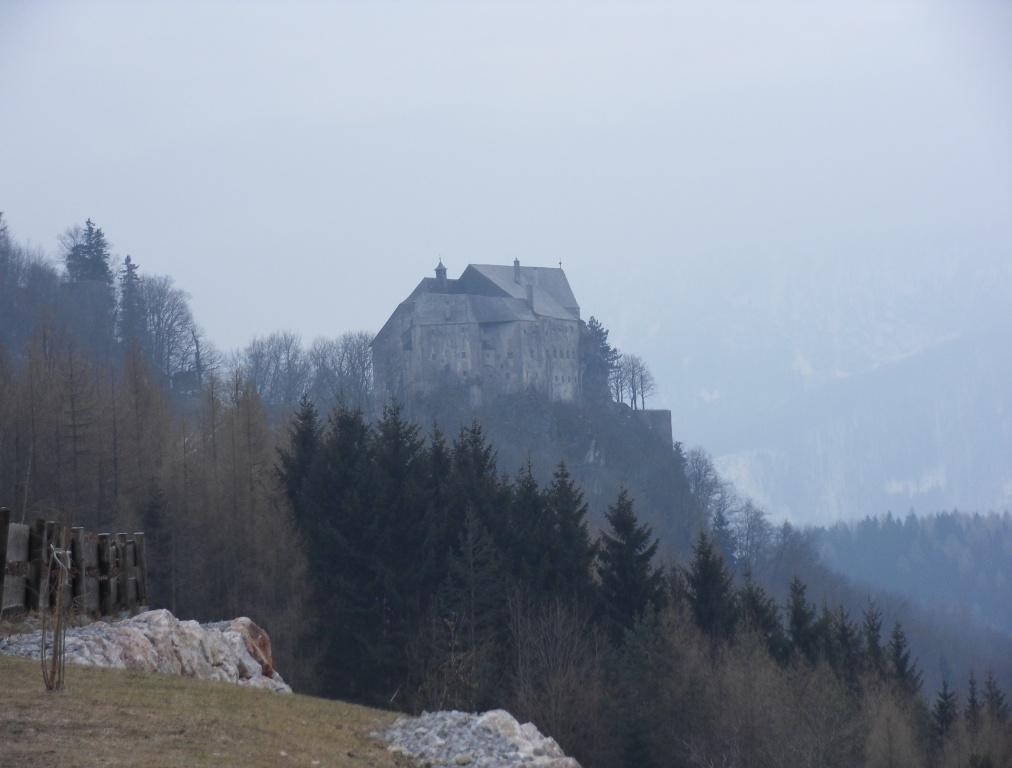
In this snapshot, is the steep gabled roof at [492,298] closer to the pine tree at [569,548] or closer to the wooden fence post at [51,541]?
the pine tree at [569,548]

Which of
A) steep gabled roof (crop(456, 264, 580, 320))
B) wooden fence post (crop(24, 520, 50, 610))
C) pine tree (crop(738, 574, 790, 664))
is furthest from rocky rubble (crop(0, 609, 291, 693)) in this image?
steep gabled roof (crop(456, 264, 580, 320))

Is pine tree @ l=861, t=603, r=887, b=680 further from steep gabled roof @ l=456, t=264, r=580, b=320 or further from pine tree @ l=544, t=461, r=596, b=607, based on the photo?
steep gabled roof @ l=456, t=264, r=580, b=320

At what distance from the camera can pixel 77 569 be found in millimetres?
24516

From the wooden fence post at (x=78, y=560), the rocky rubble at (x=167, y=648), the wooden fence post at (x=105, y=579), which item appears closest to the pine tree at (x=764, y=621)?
the rocky rubble at (x=167, y=648)

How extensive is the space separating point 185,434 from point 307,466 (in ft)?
46.7

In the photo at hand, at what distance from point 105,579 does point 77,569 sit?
2089mm

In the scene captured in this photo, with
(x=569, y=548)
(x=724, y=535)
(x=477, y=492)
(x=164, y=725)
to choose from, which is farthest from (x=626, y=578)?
(x=724, y=535)

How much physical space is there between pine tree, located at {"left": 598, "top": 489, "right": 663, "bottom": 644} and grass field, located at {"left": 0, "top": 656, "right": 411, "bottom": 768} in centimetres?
2944

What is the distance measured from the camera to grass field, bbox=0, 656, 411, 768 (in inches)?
526

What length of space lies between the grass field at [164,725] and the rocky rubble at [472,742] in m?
0.44

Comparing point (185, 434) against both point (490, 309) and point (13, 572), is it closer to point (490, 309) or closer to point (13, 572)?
point (13, 572)

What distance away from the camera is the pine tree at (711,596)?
5003 centimetres

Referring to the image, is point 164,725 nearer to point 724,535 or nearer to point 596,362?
point 724,535

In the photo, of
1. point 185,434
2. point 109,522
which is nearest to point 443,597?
point 109,522
